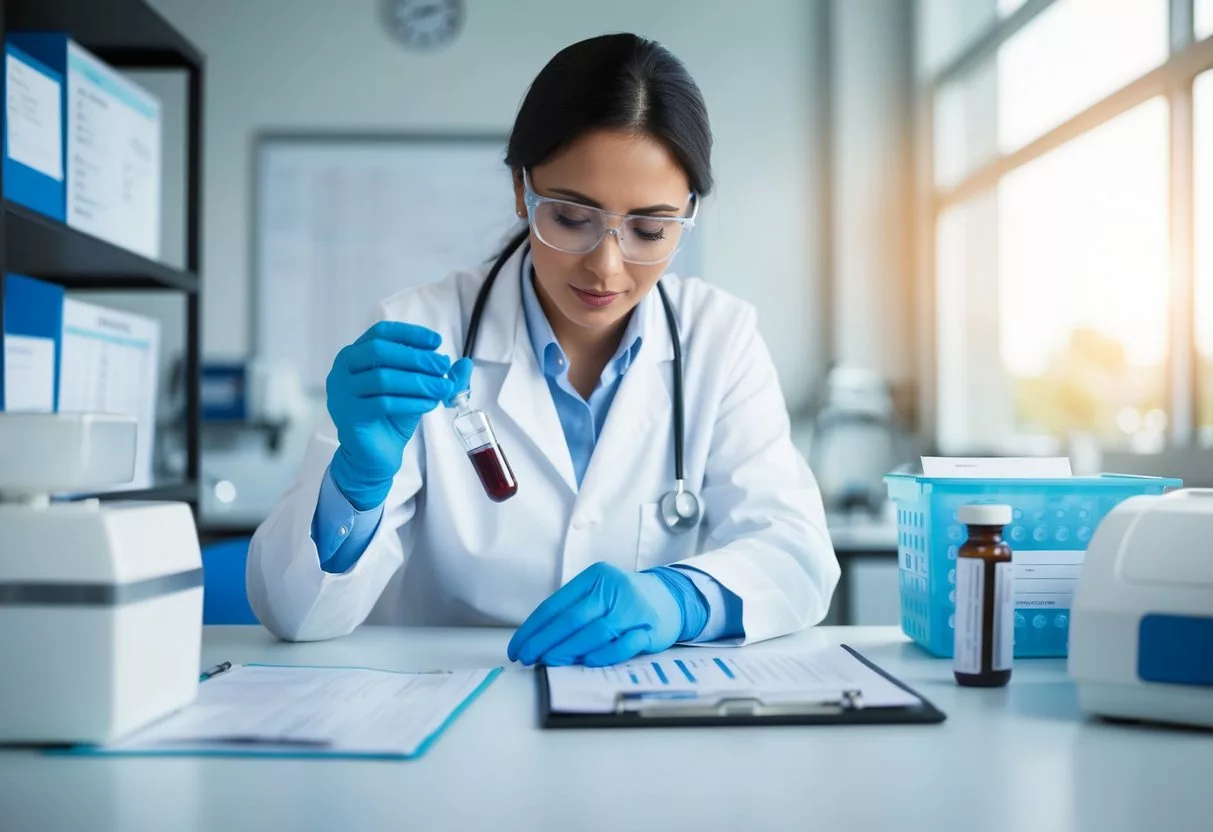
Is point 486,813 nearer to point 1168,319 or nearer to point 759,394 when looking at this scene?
point 759,394

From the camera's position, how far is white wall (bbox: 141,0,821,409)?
392cm

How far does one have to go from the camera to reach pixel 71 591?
2.37 feet

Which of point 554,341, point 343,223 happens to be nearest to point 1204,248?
point 554,341

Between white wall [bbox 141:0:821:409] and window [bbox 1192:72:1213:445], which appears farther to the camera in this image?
white wall [bbox 141:0:821:409]

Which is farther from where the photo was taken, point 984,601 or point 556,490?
point 556,490

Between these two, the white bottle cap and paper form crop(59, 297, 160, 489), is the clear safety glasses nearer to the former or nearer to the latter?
the white bottle cap

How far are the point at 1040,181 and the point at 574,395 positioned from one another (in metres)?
2.46

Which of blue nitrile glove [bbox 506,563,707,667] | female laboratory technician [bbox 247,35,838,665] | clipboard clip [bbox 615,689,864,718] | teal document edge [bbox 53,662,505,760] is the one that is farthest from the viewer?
female laboratory technician [bbox 247,35,838,665]

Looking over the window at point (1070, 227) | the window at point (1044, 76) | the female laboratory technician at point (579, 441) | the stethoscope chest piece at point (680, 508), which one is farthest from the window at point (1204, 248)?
the stethoscope chest piece at point (680, 508)

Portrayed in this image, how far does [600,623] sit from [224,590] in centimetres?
94

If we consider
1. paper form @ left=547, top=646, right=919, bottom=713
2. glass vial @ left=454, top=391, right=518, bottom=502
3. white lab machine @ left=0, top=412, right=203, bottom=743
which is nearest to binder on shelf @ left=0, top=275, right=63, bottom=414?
glass vial @ left=454, top=391, right=518, bottom=502

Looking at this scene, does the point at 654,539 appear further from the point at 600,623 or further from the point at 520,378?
the point at 600,623

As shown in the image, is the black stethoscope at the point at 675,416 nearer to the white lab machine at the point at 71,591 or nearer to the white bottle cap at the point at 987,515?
the white bottle cap at the point at 987,515

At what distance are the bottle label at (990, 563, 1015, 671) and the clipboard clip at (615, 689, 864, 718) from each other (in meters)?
0.18
